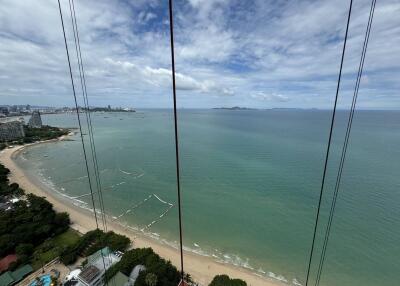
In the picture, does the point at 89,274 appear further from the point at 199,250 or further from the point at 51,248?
the point at 199,250

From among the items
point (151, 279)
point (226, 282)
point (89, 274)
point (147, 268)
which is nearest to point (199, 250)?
point (226, 282)

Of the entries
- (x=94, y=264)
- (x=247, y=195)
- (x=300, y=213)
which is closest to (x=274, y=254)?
(x=300, y=213)

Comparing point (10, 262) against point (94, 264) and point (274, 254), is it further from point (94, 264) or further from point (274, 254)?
point (274, 254)

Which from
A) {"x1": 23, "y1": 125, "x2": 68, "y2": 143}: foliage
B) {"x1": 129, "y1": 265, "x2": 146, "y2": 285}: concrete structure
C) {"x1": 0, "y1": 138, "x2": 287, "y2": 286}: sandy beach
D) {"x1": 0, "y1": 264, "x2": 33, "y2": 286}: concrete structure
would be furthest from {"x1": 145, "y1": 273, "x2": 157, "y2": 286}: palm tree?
{"x1": 23, "y1": 125, "x2": 68, "y2": 143}: foliage

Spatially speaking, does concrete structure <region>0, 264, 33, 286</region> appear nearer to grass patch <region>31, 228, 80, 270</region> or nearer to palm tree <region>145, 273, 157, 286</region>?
grass patch <region>31, 228, 80, 270</region>

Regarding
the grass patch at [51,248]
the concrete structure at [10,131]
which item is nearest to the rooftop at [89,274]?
the grass patch at [51,248]
